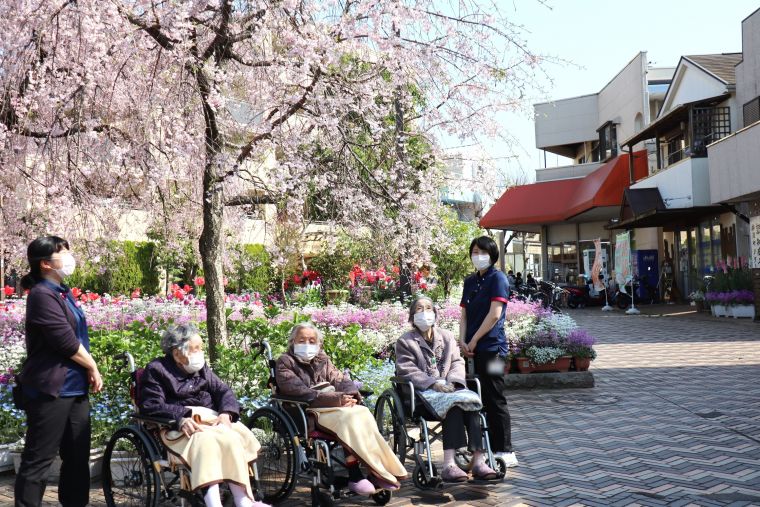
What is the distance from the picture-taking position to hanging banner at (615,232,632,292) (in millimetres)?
22750

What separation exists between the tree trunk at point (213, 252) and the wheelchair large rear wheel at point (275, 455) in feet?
6.17

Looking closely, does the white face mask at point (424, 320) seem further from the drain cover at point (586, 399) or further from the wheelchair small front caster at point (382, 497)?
the drain cover at point (586, 399)

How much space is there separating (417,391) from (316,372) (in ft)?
2.39

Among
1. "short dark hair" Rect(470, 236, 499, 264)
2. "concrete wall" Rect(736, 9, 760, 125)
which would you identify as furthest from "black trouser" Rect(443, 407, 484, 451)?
"concrete wall" Rect(736, 9, 760, 125)

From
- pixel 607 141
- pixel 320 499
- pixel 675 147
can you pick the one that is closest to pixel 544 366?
pixel 320 499

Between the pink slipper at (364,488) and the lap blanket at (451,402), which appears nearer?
the pink slipper at (364,488)

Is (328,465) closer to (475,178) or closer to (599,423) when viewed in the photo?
(599,423)

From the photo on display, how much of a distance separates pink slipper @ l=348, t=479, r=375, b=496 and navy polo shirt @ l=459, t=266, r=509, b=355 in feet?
4.94

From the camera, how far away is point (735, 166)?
18031mm

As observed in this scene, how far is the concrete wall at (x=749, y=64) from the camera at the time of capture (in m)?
19.4

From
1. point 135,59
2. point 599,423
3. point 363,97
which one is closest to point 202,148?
point 135,59

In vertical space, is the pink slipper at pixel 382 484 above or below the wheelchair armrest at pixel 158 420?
below

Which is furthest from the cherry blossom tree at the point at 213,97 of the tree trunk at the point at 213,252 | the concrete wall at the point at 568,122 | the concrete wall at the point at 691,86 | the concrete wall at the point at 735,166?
the concrete wall at the point at 568,122

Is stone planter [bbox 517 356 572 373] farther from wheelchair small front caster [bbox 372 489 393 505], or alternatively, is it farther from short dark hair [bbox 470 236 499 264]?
wheelchair small front caster [bbox 372 489 393 505]
